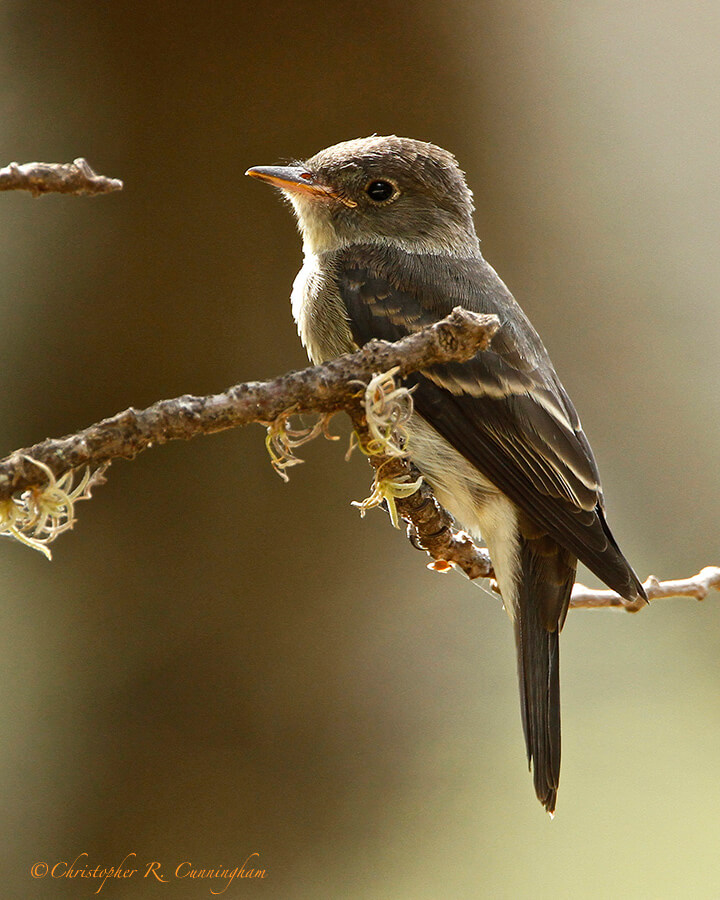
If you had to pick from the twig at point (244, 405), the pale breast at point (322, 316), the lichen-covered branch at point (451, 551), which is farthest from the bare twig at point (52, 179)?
the pale breast at point (322, 316)

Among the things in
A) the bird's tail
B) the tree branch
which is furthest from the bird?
the tree branch

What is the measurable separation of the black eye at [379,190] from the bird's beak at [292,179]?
4.2 inches

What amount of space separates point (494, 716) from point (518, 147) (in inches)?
89.5

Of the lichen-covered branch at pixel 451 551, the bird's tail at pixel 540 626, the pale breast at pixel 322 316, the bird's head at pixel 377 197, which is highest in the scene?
the bird's head at pixel 377 197

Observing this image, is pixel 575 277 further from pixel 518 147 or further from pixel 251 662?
pixel 251 662

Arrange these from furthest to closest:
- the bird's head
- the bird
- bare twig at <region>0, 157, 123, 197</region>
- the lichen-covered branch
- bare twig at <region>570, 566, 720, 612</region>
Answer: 1. the bird's head
2. the bird
3. bare twig at <region>570, 566, 720, 612</region>
4. the lichen-covered branch
5. bare twig at <region>0, 157, 123, 197</region>

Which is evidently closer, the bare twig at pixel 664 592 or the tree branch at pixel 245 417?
the tree branch at pixel 245 417

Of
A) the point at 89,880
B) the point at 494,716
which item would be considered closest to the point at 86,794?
the point at 89,880

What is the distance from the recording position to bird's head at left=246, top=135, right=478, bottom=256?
2.12 metres

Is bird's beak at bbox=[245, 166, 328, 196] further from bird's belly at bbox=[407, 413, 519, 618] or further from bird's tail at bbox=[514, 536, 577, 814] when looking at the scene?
bird's tail at bbox=[514, 536, 577, 814]

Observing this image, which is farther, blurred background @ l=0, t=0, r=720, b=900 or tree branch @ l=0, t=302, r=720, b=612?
blurred background @ l=0, t=0, r=720, b=900

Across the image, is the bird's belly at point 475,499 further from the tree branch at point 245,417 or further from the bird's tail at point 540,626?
the tree branch at point 245,417

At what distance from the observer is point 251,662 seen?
10.4ft

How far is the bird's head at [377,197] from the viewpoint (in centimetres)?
212
